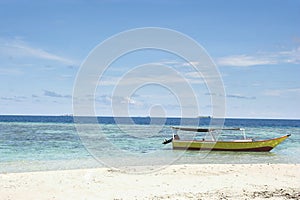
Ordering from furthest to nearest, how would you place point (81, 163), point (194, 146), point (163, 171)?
point (194, 146), point (81, 163), point (163, 171)

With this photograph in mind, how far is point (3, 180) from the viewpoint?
13438 mm

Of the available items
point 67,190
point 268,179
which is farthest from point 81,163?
point 268,179

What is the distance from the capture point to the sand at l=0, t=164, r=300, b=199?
11.2 meters

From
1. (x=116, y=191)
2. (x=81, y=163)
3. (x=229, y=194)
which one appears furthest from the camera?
(x=81, y=163)

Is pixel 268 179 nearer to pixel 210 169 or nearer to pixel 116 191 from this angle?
pixel 210 169

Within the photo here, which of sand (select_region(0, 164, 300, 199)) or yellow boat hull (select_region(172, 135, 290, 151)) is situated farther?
yellow boat hull (select_region(172, 135, 290, 151))

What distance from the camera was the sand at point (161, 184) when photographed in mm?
11188

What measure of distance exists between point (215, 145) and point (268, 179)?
1486 centimetres

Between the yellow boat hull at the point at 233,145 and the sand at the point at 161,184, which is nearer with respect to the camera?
the sand at the point at 161,184

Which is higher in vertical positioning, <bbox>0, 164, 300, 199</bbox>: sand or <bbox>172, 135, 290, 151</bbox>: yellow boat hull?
<bbox>172, 135, 290, 151</bbox>: yellow boat hull

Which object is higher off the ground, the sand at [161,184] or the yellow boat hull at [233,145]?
the yellow boat hull at [233,145]

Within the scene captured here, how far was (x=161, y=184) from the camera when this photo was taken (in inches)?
514

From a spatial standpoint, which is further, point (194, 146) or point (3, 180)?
point (194, 146)

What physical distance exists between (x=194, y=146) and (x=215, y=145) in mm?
1598
